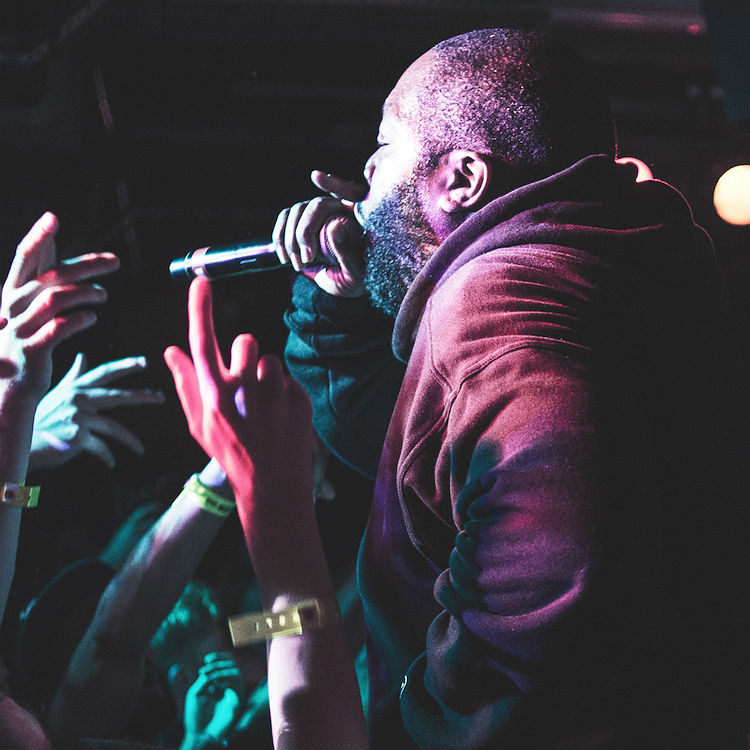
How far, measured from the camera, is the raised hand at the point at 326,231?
102 cm

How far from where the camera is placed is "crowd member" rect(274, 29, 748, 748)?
0.61 metres

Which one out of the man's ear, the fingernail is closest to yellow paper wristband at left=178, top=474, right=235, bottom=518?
the fingernail

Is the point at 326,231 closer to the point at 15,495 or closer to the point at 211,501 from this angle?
the point at 211,501

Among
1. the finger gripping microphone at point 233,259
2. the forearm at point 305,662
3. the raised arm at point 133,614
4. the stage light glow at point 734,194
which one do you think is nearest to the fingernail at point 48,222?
the finger gripping microphone at point 233,259

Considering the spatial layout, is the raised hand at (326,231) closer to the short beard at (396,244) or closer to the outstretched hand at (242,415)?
the short beard at (396,244)

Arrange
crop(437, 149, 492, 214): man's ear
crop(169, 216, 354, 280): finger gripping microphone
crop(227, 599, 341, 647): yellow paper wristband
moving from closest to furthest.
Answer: crop(227, 599, 341, 647): yellow paper wristband < crop(437, 149, 492, 214): man's ear < crop(169, 216, 354, 280): finger gripping microphone

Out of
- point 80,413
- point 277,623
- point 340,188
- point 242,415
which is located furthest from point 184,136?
point 277,623

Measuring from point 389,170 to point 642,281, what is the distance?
382mm

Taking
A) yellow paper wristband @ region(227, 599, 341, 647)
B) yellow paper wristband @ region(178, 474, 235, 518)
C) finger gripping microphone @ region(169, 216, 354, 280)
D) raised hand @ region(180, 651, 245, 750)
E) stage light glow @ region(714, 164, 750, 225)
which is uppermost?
finger gripping microphone @ region(169, 216, 354, 280)

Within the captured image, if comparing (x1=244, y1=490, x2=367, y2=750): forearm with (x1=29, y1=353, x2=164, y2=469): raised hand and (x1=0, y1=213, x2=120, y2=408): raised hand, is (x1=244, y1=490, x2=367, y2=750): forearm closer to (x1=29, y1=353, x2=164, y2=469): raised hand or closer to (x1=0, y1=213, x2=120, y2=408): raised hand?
(x1=0, y1=213, x2=120, y2=408): raised hand

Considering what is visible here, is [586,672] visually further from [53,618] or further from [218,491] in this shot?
[53,618]

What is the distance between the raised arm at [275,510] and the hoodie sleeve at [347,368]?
0.46 metres

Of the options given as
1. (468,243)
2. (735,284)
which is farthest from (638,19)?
(468,243)

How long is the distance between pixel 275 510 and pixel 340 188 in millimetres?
571
